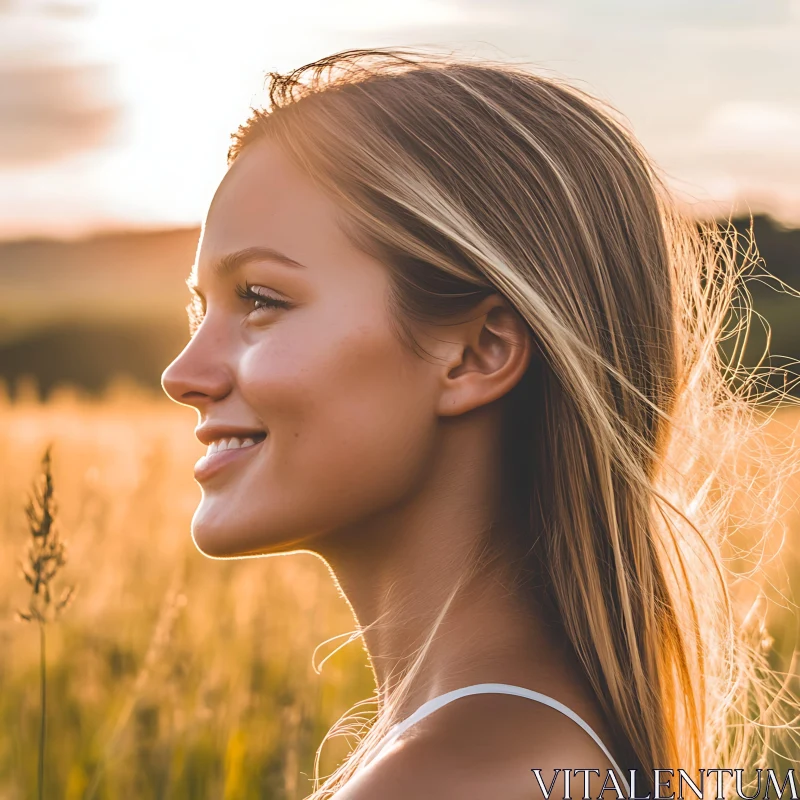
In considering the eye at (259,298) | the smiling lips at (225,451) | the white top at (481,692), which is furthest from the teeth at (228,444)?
the white top at (481,692)

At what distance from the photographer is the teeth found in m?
1.53

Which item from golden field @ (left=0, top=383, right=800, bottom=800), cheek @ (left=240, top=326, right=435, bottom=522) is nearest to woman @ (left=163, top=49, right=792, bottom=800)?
cheek @ (left=240, top=326, right=435, bottom=522)

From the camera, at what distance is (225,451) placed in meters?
1.55

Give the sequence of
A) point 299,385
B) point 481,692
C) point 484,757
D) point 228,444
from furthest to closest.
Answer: point 228,444, point 299,385, point 481,692, point 484,757

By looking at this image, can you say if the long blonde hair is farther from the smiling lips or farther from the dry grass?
the dry grass

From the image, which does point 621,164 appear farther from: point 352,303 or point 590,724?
point 590,724

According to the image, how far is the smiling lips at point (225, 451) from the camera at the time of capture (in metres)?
1.52

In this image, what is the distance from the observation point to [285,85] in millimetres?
1783

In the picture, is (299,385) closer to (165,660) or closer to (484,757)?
(484,757)

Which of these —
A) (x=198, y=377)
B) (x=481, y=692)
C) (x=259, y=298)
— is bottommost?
(x=481, y=692)

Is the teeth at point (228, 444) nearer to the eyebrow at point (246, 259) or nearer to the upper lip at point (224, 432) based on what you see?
the upper lip at point (224, 432)

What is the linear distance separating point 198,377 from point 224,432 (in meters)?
0.09

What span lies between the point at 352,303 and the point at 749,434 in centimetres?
84

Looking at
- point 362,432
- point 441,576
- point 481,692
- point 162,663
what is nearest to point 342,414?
point 362,432
